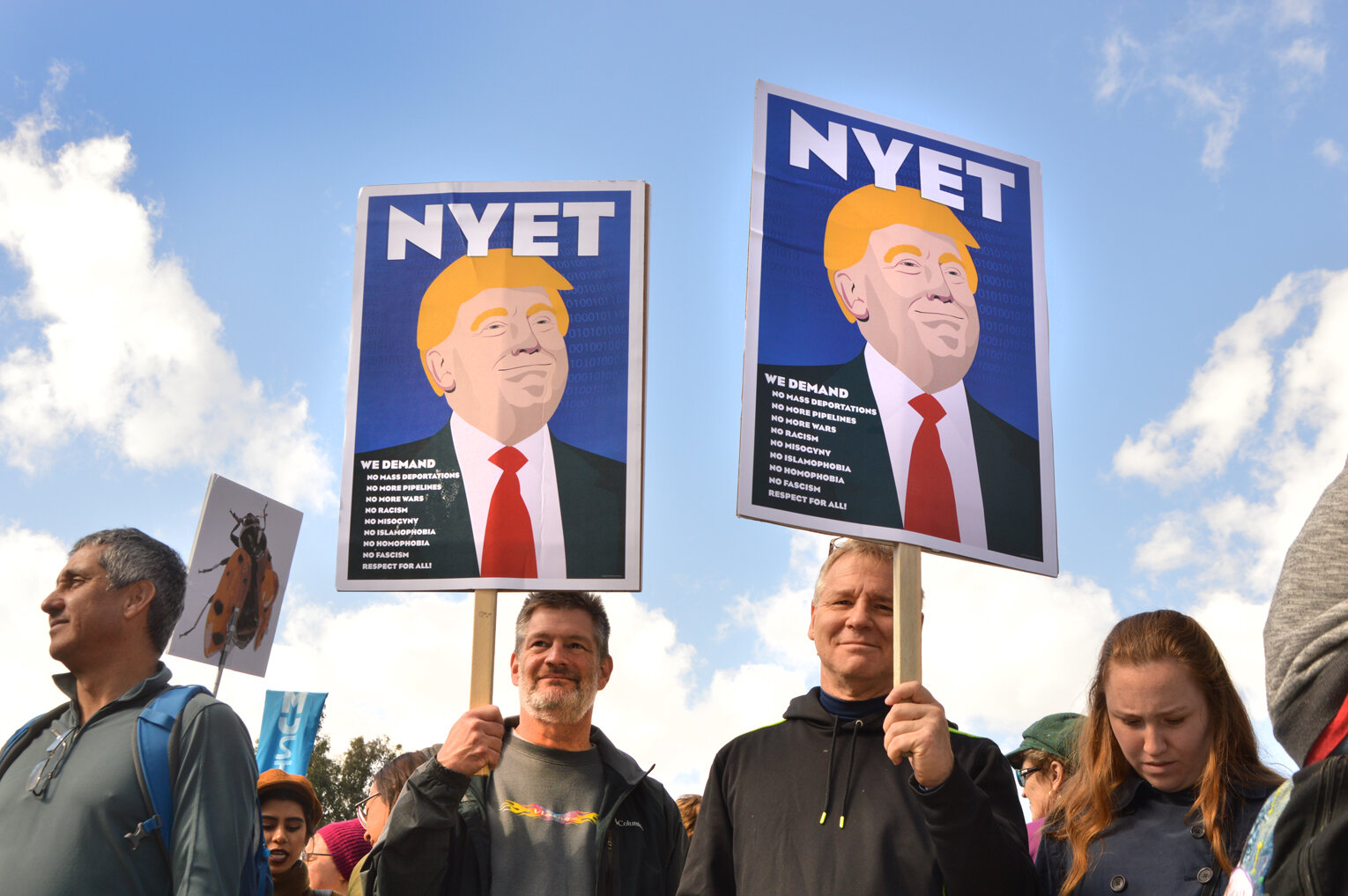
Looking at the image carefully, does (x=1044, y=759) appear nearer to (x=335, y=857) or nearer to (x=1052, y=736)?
(x=1052, y=736)

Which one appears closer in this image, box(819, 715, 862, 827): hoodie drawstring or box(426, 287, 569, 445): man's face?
box(819, 715, 862, 827): hoodie drawstring

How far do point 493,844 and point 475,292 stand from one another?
7.22 ft

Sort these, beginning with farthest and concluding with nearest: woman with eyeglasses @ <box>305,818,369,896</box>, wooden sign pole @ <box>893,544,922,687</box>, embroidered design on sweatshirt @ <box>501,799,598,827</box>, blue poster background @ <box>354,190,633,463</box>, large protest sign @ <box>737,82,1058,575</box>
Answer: woman with eyeglasses @ <box>305,818,369,896</box> → blue poster background @ <box>354,190,633,463</box> → embroidered design on sweatshirt @ <box>501,799,598,827</box> → large protest sign @ <box>737,82,1058,575</box> → wooden sign pole @ <box>893,544,922,687</box>

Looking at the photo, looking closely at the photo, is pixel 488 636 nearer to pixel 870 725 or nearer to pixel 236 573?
pixel 870 725

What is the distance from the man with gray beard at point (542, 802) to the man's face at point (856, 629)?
102 centimetres

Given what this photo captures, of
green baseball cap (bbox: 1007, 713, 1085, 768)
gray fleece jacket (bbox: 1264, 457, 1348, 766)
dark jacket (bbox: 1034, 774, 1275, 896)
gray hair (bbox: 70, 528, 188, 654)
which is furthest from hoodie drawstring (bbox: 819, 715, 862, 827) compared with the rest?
gray hair (bbox: 70, 528, 188, 654)

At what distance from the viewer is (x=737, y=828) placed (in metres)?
3.93

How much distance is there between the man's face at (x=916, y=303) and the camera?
14.8 ft

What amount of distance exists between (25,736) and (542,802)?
1810mm

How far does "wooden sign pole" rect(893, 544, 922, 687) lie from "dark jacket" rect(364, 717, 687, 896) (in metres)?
1.25

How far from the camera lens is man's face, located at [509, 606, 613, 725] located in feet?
15.5

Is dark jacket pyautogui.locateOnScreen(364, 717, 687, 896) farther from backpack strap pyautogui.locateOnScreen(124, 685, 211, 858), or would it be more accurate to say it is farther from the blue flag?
the blue flag

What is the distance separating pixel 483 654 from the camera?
14.9ft

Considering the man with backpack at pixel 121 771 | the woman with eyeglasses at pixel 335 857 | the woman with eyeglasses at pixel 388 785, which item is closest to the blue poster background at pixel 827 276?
the man with backpack at pixel 121 771
